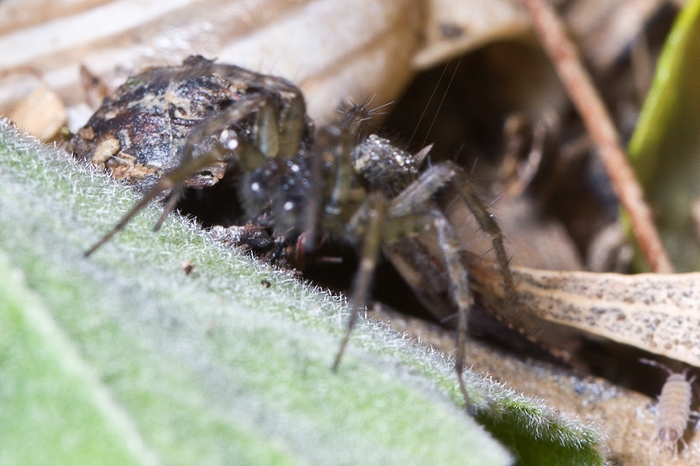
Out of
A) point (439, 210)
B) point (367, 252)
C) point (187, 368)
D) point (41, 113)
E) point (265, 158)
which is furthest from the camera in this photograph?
point (41, 113)

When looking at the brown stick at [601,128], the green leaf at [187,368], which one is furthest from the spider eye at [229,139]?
the brown stick at [601,128]

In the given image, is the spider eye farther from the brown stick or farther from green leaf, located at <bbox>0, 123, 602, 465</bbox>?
the brown stick

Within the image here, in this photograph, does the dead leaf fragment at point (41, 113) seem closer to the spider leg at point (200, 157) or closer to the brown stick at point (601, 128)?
the spider leg at point (200, 157)

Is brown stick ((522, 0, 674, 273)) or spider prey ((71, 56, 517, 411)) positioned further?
brown stick ((522, 0, 674, 273))

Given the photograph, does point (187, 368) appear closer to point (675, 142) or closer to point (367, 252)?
point (367, 252)

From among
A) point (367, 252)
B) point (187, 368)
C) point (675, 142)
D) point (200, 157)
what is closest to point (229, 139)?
point (200, 157)

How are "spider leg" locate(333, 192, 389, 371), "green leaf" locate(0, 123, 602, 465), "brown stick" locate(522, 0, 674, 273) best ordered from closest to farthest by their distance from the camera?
"green leaf" locate(0, 123, 602, 465) < "spider leg" locate(333, 192, 389, 371) < "brown stick" locate(522, 0, 674, 273)

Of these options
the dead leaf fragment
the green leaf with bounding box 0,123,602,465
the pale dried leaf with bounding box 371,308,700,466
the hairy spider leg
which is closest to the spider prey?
the hairy spider leg
